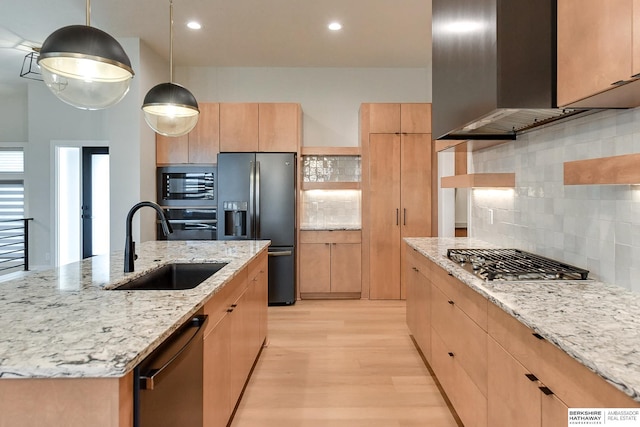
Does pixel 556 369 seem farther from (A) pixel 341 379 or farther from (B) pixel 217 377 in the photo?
(A) pixel 341 379

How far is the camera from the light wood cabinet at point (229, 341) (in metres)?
1.68

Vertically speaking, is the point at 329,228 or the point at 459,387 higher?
the point at 329,228

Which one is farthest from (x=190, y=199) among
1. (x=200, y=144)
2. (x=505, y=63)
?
(x=505, y=63)

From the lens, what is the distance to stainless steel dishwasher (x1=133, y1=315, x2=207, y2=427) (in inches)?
39.9

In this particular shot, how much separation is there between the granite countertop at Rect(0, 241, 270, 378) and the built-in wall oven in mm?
2647

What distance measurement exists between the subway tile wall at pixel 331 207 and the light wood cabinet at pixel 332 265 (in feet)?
1.76

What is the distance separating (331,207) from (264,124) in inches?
56.5

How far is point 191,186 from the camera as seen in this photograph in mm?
4805

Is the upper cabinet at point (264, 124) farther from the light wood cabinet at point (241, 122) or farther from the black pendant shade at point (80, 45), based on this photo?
the black pendant shade at point (80, 45)

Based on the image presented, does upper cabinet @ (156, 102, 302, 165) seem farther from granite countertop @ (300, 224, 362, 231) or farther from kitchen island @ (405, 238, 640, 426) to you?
kitchen island @ (405, 238, 640, 426)

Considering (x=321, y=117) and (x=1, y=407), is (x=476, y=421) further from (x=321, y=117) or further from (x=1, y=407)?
(x=321, y=117)

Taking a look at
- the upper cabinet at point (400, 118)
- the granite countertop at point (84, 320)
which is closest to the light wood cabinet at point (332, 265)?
the upper cabinet at point (400, 118)

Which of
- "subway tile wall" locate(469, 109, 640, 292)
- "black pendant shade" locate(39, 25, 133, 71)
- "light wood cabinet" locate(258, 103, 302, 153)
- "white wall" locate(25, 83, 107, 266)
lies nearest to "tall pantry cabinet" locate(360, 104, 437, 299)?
"light wood cabinet" locate(258, 103, 302, 153)

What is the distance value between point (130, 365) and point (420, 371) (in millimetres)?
2428
